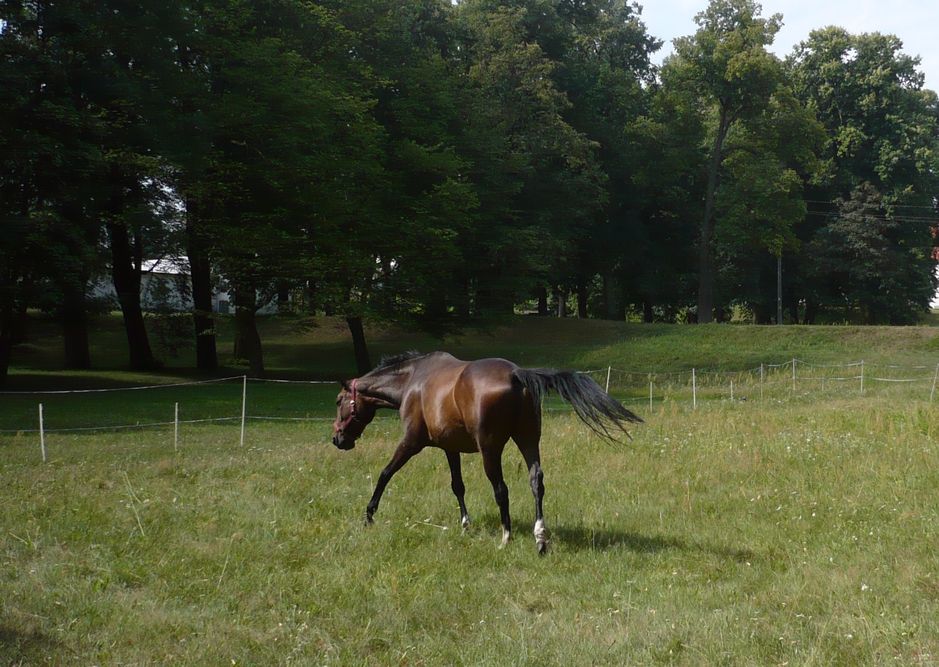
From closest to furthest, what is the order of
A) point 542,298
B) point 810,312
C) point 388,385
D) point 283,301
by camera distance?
1. point 388,385
2. point 283,301
3. point 542,298
4. point 810,312

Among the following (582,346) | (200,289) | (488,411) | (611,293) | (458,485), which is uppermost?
(611,293)

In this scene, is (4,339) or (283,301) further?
(283,301)

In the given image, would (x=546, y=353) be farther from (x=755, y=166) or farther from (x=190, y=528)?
(x=190, y=528)

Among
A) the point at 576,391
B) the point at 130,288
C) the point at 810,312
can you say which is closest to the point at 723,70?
the point at 810,312

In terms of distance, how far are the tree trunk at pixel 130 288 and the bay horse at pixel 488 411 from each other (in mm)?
27337

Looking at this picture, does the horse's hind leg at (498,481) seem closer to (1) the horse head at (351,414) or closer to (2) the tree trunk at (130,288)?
(1) the horse head at (351,414)

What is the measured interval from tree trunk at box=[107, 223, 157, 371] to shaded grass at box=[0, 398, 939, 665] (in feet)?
74.1

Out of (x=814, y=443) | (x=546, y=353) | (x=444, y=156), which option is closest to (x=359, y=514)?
(x=814, y=443)

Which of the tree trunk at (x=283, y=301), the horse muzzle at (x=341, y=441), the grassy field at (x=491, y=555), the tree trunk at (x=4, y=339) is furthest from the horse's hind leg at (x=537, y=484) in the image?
the tree trunk at (x=283, y=301)

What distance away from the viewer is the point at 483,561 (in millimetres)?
8438

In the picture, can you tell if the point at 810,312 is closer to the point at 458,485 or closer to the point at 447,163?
the point at 447,163

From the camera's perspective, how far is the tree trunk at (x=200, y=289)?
33562mm

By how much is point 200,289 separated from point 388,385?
90.2 feet

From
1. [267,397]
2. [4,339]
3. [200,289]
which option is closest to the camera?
[267,397]
